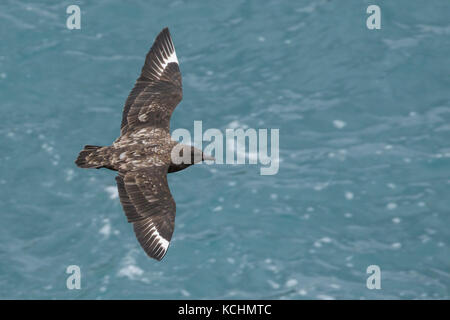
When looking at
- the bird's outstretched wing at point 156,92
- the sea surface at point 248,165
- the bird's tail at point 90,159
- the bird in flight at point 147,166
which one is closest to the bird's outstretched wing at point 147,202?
the bird in flight at point 147,166

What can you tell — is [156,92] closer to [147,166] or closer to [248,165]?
[147,166]

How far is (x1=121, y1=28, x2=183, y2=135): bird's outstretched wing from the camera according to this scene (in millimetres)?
12102

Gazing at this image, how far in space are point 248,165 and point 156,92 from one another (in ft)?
18.8

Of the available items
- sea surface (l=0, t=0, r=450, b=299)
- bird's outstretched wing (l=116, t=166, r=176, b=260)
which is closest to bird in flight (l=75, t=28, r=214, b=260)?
bird's outstretched wing (l=116, t=166, r=176, b=260)

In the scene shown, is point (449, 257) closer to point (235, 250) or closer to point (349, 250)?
point (349, 250)

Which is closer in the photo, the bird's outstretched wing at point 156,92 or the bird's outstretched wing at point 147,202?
the bird's outstretched wing at point 147,202

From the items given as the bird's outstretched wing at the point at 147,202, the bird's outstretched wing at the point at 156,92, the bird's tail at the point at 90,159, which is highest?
the bird's outstretched wing at the point at 156,92

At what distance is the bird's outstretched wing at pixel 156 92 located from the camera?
1210 centimetres

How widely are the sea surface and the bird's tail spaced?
574 cm

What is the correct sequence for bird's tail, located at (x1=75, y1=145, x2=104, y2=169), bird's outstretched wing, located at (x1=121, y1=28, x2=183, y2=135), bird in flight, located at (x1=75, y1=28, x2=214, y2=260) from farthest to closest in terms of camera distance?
1. bird's outstretched wing, located at (x1=121, y1=28, x2=183, y2=135)
2. bird's tail, located at (x1=75, y1=145, x2=104, y2=169)
3. bird in flight, located at (x1=75, y1=28, x2=214, y2=260)

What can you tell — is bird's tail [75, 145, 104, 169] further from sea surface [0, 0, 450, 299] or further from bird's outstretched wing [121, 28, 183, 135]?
sea surface [0, 0, 450, 299]

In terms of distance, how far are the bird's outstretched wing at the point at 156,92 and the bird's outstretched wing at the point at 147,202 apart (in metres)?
1.15

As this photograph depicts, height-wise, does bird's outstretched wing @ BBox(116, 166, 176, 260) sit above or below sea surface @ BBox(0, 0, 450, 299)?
below

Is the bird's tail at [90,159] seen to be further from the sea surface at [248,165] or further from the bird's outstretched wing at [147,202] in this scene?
the sea surface at [248,165]
